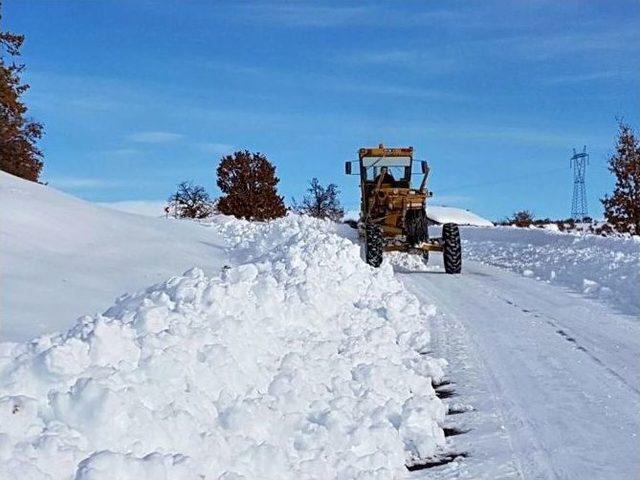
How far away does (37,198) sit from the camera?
1750 cm

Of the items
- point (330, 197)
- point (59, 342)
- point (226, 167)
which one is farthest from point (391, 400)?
point (330, 197)

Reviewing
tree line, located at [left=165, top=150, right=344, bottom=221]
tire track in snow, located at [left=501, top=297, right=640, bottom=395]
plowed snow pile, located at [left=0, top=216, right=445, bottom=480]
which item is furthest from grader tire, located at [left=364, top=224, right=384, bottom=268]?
tree line, located at [left=165, top=150, right=344, bottom=221]

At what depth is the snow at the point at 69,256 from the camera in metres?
8.02

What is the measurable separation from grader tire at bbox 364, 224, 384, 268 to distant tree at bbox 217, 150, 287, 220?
1437 inches

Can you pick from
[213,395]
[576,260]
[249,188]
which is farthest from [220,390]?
[249,188]

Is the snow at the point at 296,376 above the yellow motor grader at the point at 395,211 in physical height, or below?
below

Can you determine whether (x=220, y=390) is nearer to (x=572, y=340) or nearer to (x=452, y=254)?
(x=572, y=340)

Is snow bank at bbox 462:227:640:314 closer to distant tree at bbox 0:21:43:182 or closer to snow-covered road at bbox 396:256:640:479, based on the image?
snow-covered road at bbox 396:256:640:479

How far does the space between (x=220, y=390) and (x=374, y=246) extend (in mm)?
12229

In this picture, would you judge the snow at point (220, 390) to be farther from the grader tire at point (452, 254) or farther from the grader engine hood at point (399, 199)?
the grader engine hood at point (399, 199)

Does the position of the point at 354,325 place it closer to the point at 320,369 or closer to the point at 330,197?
the point at 320,369

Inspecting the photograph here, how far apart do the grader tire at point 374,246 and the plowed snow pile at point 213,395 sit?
9027mm

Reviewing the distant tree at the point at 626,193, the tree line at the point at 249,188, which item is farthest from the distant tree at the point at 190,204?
the distant tree at the point at 626,193

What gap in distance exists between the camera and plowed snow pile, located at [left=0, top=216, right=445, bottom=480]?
365 centimetres
